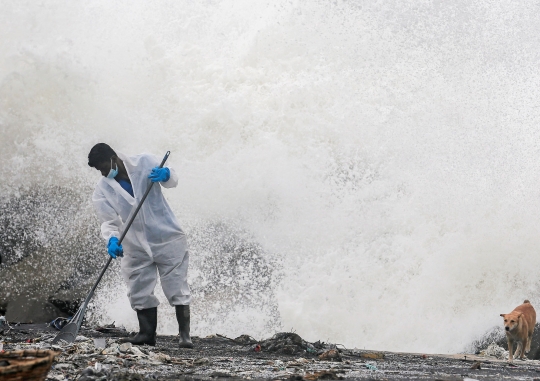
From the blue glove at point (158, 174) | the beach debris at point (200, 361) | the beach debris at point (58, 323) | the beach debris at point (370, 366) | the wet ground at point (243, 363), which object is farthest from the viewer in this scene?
the beach debris at point (58, 323)

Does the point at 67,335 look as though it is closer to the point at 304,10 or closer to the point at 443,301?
the point at 443,301

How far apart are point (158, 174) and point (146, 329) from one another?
1.58 metres

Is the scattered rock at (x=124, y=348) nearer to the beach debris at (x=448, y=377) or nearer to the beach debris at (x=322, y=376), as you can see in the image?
the beach debris at (x=322, y=376)

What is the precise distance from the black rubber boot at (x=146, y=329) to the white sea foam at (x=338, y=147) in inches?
160

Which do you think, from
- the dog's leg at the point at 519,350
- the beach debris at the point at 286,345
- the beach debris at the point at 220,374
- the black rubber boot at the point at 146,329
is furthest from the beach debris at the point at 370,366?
the dog's leg at the point at 519,350

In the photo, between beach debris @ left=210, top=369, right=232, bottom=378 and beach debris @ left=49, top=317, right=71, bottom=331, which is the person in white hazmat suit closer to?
beach debris @ left=49, top=317, right=71, bottom=331

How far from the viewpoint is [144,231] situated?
259 inches

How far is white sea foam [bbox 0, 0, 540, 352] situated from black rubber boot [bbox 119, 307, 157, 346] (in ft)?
13.3

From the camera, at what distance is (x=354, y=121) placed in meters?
14.6

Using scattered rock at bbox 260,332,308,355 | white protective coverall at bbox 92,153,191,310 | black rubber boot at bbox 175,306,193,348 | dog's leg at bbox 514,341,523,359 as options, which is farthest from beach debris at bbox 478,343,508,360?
white protective coverall at bbox 92,153,191,310

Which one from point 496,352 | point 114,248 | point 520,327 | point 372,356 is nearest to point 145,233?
point 114,248

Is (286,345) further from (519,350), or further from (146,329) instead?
(519,350)

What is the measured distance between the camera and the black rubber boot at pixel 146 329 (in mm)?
6566

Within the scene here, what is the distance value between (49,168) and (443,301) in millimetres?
8213
